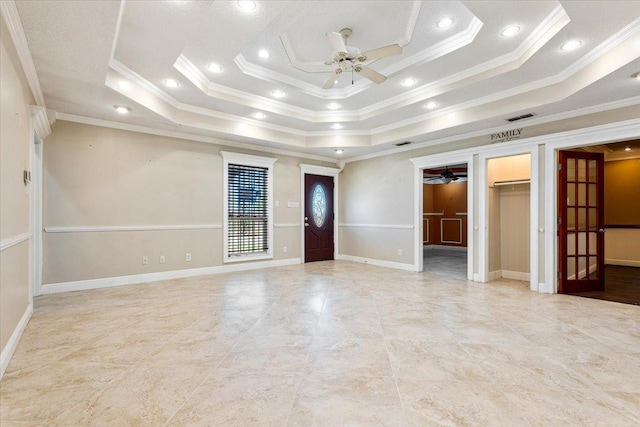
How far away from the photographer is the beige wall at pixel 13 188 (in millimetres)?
2264

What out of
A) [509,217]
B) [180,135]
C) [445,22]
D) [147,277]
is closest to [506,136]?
[509,217]

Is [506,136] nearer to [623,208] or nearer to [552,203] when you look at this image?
[552,203]

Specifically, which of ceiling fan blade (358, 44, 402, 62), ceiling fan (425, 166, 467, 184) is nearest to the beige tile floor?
ceiling fan blade (358, 44, 402, 62)

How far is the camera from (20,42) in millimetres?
2502

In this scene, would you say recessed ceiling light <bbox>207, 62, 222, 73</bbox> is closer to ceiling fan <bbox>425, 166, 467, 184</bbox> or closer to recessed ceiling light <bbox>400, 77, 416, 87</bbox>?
recessed ceiling light <bbox>400, 77, 416, 87</bbox>

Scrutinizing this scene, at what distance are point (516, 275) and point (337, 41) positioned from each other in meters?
5.00

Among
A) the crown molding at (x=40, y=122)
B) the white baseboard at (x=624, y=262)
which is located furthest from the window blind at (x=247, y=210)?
the white baseboard at (x=624, y=262)

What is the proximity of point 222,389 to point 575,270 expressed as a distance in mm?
5174

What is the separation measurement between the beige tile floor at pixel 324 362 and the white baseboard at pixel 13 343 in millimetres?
67

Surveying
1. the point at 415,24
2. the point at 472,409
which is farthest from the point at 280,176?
the point at 472,409

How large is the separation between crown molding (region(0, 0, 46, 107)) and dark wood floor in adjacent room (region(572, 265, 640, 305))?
683 centimetres

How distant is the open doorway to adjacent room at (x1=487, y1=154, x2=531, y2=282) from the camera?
5.29m

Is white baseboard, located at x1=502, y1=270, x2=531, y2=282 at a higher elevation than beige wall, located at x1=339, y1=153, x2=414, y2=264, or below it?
below

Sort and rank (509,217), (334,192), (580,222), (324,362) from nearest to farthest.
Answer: (324,362) → (580,222) → (509,217) → (334,192)
